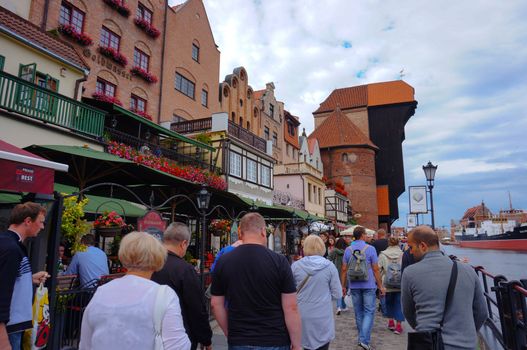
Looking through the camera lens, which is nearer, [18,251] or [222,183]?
[18,251]

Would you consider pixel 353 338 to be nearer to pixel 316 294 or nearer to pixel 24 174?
pixel 316 294

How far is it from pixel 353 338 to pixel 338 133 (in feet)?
155

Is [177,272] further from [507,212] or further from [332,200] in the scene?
[507,212]

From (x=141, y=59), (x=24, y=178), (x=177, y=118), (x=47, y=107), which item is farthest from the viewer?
(x=177, y=118)

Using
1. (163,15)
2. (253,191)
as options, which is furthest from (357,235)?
(163,15)

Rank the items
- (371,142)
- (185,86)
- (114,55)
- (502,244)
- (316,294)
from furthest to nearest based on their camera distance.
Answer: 1. (502,244)
2. (371,142)
3. (185,86)
4. (114,55)
5. (316,294)

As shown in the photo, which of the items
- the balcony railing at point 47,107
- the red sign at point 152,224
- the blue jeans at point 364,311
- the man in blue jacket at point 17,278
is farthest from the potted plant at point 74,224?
the balcony railing at point 47,107

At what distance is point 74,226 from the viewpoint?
5875mm

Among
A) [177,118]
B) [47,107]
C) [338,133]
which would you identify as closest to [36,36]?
[47,107]

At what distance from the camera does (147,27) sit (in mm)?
19938

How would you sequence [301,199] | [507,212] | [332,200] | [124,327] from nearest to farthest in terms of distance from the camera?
[124,327] → [301,199] → [332,200] → [507,212]

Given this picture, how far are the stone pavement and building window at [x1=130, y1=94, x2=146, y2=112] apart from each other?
1436cm

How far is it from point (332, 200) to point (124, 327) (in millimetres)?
37942

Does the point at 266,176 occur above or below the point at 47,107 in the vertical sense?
above
